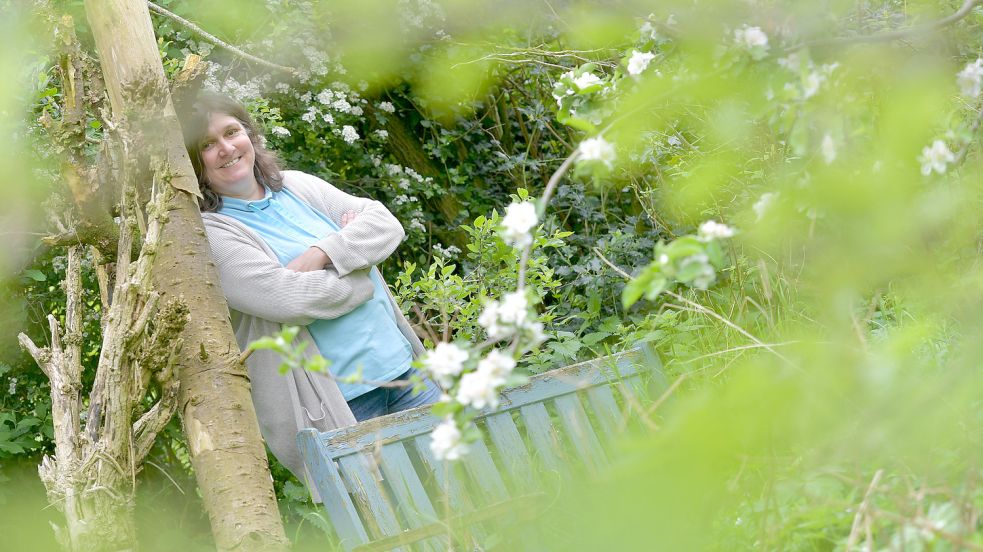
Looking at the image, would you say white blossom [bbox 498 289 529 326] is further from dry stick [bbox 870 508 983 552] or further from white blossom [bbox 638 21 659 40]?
white blossom [bbox 638 21 659 40]

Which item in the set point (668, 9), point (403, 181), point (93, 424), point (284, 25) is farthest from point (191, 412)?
point (403, 181)

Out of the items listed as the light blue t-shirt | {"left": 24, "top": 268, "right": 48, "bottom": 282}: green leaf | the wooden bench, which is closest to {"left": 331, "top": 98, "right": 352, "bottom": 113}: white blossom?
{"left": 24, "top": 268, "right": 48, "bottom": 282}: green leaf

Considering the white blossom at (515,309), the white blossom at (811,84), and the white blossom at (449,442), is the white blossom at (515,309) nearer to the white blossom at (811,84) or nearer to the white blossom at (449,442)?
the white blossom at (449,442)

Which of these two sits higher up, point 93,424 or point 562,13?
point 562,13

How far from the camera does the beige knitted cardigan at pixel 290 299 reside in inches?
104

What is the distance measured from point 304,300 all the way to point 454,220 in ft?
9.38

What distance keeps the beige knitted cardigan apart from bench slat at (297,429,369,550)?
19cm

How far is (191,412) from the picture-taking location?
8.47ft

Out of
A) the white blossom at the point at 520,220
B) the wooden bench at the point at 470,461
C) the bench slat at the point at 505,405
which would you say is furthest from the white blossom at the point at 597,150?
the bench slat at the point at 505,405

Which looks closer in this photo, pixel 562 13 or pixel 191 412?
pixel 191 412

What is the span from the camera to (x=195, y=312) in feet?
8.65

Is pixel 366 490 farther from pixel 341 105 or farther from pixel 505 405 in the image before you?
pixel 341 105

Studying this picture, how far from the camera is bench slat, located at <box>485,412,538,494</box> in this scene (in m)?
2.73

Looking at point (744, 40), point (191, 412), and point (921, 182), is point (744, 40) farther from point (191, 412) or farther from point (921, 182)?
point (191, 412)
